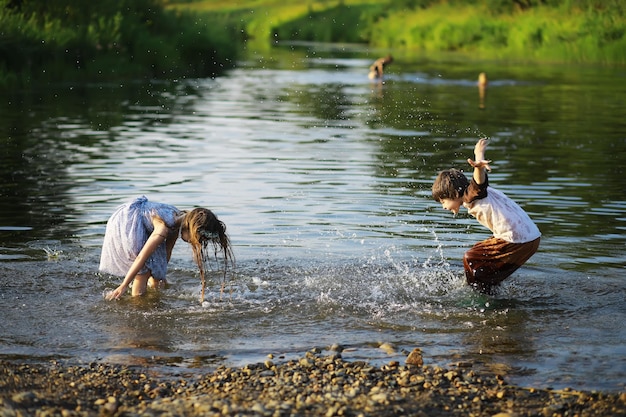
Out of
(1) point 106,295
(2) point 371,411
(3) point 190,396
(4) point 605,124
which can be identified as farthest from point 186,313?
(4) point 605,124

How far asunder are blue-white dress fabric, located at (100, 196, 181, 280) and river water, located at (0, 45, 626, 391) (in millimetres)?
321

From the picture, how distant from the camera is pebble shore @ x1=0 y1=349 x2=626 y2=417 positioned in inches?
270

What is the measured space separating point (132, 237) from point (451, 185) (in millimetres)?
2959

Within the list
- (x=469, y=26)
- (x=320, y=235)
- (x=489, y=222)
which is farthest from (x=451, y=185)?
(x=469, y=26)

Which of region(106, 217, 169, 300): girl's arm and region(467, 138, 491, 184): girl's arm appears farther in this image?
region(106, 217, 169, 300): girl's arm

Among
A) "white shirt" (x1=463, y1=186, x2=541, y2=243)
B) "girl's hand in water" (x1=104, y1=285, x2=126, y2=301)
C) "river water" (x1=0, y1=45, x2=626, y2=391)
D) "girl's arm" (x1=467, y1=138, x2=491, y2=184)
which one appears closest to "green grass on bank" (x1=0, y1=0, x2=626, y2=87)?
"river water" (x1=0, y1=45, x2=626, y2=391)

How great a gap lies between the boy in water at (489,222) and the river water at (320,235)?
0.31 metres

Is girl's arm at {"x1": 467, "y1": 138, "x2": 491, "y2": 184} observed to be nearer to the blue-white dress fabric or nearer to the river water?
the river water

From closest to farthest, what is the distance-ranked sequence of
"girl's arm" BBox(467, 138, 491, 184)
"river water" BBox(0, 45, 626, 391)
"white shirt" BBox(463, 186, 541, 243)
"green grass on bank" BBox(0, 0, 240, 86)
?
"river water" BBox(0, 45, 626, 391) → "girl's arm" BBox(467, 138, 491, 184) → "white shirt" BBox(463, 186, 541, 243) → "green grass on bank" BBox(0, 0, 240, 86)

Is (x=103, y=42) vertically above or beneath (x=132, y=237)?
above

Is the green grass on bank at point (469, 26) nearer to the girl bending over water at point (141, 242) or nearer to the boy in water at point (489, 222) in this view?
the boy in water at point (489, 222)

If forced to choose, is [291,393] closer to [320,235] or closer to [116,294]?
[116,294]

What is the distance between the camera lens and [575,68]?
1799 inches

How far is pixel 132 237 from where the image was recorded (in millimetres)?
10023
